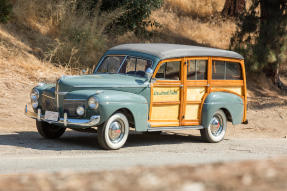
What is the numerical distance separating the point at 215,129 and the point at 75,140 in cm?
272

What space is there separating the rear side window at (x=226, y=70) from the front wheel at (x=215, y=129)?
2.40 feet

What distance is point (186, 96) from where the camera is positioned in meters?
10.2

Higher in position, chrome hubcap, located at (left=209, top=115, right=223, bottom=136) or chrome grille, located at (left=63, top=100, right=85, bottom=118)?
chrome grille, located at (left=63, top=100, right=85, bottom=118)

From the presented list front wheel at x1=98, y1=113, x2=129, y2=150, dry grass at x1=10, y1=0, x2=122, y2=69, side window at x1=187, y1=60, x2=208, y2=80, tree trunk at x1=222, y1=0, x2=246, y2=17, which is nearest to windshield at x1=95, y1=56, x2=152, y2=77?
side window at x1=187, y1=60, x2=208, y2=80

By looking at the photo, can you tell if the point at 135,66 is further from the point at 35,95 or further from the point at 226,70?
the point at 226,70

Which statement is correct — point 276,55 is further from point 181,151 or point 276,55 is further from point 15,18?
point 181,151

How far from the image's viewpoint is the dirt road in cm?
717

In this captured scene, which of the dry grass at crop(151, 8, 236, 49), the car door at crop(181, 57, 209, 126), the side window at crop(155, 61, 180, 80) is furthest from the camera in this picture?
the dry grass at crop(151, 8, 236, 49)

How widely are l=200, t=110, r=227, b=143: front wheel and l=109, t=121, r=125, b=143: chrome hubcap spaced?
2.12 m

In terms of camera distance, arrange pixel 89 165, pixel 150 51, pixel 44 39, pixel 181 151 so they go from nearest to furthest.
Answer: pixel 89 165 < pixel 181 151 < pixel 150 51 < pixel 44 39

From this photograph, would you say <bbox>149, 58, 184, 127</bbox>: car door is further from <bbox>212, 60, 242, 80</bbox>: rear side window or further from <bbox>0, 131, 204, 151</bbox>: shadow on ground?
<bbox>212, 60, 242, 80</bbox>: rear side window

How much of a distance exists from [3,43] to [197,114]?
804 centimetres

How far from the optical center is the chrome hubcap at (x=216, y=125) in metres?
10.6

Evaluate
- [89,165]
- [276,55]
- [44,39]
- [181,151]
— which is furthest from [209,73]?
[276,55]
